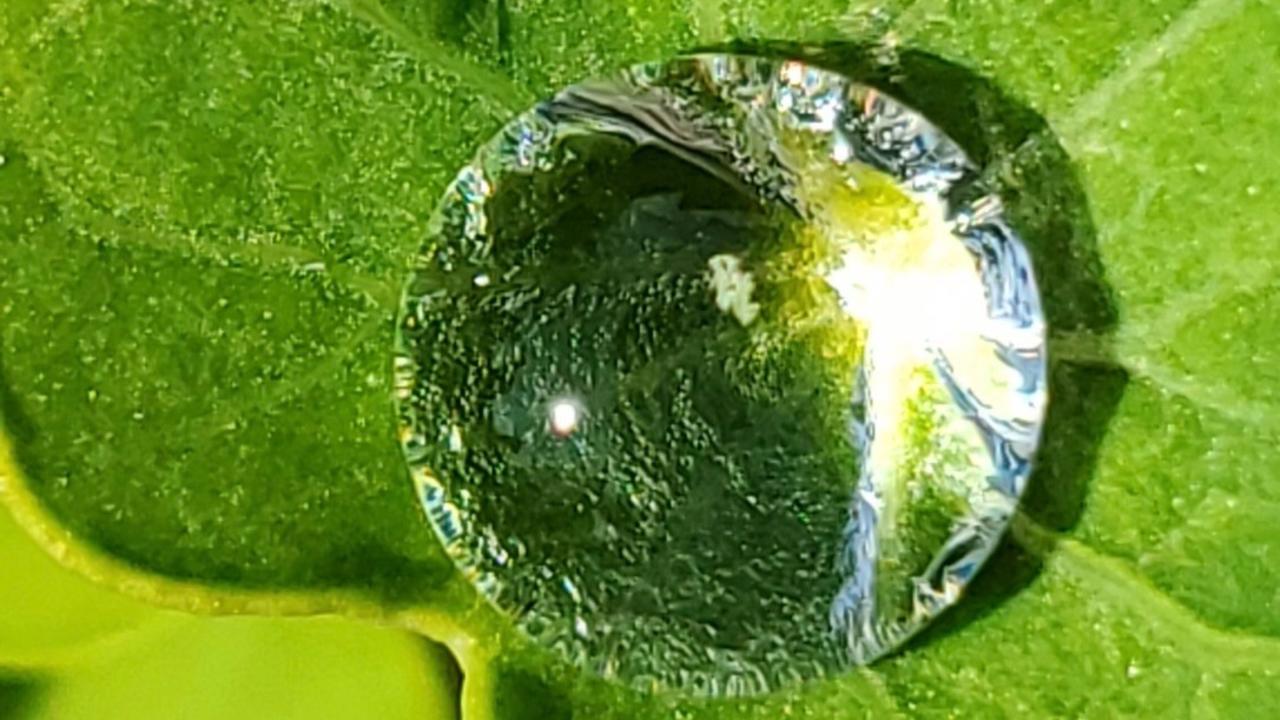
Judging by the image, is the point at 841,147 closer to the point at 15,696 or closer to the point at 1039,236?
the point at 1039,236

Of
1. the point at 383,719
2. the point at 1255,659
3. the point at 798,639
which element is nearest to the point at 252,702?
the point at 383,719

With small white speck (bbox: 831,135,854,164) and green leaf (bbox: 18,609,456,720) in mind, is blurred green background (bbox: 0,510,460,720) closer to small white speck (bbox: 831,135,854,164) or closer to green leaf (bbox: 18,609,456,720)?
green leaf (bbox: 18,609,456,720)

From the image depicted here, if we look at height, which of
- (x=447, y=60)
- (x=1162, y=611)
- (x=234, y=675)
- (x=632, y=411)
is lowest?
(x=234, y=675)

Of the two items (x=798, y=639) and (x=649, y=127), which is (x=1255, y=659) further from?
(x=649, y=127)

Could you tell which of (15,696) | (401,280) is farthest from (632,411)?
(15,696)

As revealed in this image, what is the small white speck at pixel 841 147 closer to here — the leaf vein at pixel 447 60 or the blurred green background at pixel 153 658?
the leaf vein at pixel 447 60
